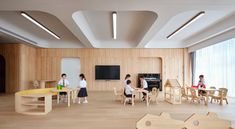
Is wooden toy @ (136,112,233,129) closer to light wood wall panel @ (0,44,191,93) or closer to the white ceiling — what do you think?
the white ceiling

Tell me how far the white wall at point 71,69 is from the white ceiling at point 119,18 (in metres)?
1.15

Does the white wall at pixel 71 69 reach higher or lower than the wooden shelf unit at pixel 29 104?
higher

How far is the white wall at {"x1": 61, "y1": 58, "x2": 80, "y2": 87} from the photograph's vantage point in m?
13.8

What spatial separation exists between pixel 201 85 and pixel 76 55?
28.1ft

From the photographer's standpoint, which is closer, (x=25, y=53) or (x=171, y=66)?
(x=25, y=53)

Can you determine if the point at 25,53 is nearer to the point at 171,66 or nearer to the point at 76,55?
the point at 76,55

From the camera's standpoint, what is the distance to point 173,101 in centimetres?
815

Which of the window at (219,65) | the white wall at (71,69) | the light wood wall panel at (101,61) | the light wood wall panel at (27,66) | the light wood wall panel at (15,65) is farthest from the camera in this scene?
the white wall at (71,69)

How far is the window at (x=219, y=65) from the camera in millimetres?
10117

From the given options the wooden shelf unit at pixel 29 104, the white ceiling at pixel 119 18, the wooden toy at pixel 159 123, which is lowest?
the wooden shelf unit at pixel 29 104

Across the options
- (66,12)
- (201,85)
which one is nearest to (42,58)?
(66,12)

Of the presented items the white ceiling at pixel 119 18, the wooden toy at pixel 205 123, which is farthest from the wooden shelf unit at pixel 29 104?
the wooden toy at pixel 205 123

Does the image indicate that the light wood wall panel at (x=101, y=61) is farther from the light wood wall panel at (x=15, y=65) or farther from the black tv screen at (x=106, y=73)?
the light wood wall panel at (x=15, y=65)

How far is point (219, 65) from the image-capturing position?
434 inches
